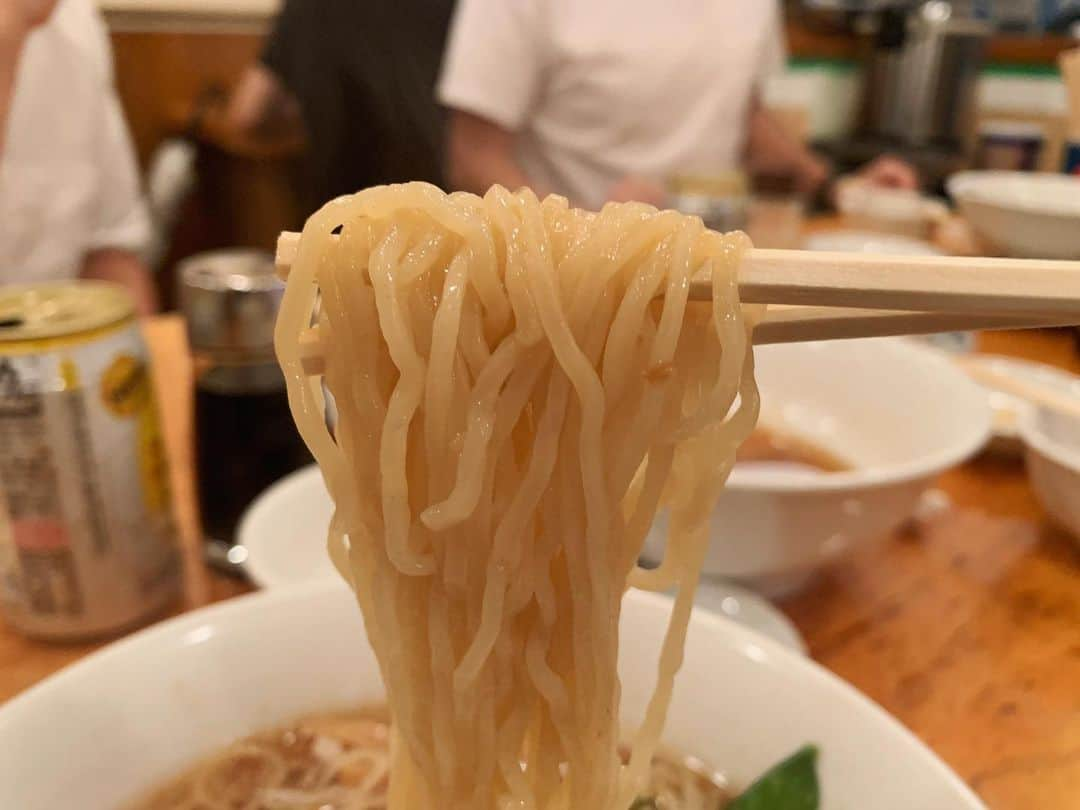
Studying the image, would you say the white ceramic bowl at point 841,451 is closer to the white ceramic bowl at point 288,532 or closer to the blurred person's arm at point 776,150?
the white ceramic bowl at point 288,532

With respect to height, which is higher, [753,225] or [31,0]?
[31,0]

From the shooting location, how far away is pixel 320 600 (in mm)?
733

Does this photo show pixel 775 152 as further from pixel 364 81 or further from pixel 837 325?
pixel 837 325

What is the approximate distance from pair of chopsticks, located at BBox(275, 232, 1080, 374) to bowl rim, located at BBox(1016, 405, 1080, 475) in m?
0.62

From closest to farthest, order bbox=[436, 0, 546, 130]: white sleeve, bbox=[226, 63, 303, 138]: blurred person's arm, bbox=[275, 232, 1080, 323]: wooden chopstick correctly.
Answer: bbox=[275, 232, 1080, 323]: wooden chopstick
bbox=[436, 0, 546, 130]: white sleeve
bbox=[226, 63, 303, 138]: blurred person's arm

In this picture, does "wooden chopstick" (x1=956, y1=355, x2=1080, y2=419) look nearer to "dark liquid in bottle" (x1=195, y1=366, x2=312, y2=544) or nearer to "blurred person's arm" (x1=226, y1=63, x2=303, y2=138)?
"dark liquid in bottle" (x1=195, y1=366, x2=312, y2=544)

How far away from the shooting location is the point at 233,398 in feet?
3.10

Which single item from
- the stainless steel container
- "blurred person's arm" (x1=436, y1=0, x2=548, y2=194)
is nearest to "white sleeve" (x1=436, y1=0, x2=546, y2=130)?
"blurred person's arm" (x1=436, y1=0, x2=548, y2=194)

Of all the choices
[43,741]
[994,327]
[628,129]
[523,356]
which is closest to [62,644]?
[43,741]

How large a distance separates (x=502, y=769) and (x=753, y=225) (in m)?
1.67

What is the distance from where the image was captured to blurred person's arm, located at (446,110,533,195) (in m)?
2.23

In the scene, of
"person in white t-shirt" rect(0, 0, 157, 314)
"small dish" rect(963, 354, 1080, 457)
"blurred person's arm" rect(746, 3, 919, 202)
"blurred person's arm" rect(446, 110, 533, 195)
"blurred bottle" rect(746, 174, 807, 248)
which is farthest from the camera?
"blurred person's arm" rect(746, 3, 919, 202)

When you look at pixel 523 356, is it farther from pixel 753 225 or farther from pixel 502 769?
pixel 753 225

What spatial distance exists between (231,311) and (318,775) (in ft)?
1.45
